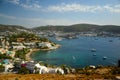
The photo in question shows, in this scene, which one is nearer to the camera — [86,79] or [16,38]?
[86,79]

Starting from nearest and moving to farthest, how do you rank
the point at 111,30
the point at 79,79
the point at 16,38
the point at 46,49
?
the point at 79,79, the point at 46,49, the point at 16,38, the point at 111,30

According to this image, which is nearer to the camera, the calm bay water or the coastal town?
the coastal town

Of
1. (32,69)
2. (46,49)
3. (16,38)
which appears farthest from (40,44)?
(32,69)

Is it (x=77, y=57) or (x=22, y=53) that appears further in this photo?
(x=77, y=57)

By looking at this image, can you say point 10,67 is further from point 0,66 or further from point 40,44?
point 40,44

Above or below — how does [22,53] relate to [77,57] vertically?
above

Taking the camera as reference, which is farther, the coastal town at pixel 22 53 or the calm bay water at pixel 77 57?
the calm bay water at pixel 77 57

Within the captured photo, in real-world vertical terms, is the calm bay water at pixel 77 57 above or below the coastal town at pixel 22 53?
below

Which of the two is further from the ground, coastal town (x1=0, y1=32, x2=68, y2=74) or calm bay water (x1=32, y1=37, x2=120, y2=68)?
coastal town (x1=0, y1=32, x2=68, y2=74)

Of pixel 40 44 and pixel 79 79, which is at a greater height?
pixel 79 79

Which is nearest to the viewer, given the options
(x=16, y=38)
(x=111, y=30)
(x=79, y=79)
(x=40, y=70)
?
(x=79, y=79)
